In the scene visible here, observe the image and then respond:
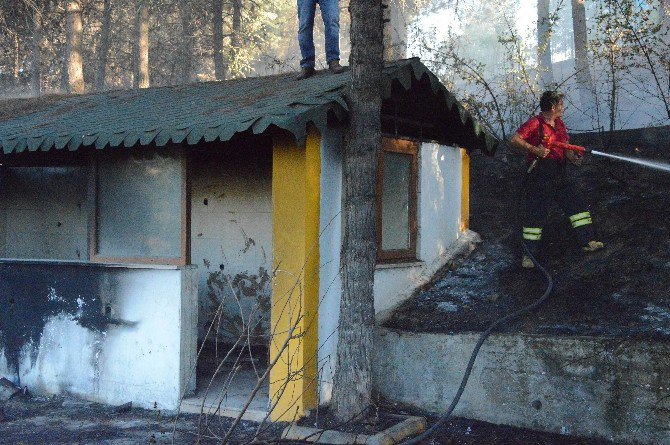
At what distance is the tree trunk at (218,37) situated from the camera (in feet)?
71.1

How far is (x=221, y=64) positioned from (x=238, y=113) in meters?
15.3

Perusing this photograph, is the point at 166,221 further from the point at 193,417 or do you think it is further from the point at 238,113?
the point at 193,417

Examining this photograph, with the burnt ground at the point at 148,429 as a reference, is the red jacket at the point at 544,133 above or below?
above

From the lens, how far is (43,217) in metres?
11.3

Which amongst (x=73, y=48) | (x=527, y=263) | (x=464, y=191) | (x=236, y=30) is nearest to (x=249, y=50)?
(x=236, y=30)

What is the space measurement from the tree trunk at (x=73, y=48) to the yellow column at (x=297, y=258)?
549 inches

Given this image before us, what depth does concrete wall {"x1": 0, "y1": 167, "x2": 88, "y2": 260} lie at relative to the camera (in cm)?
1093

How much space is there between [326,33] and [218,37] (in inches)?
543

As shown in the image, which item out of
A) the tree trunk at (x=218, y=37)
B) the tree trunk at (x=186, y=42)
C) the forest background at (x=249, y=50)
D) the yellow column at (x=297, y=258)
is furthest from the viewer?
the tree trunk at (x=186, y=42)

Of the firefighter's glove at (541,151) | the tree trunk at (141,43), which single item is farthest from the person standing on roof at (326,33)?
the tree trunk at (141,43)

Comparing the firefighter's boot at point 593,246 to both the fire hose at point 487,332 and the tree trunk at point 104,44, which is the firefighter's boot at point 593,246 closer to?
the fire hose at point 487,332

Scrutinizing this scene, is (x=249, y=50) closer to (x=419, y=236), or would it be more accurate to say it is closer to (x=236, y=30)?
(x=236, y=30)

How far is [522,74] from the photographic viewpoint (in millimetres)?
14156

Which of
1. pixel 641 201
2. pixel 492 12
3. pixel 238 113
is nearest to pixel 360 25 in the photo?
pixel 238 113
